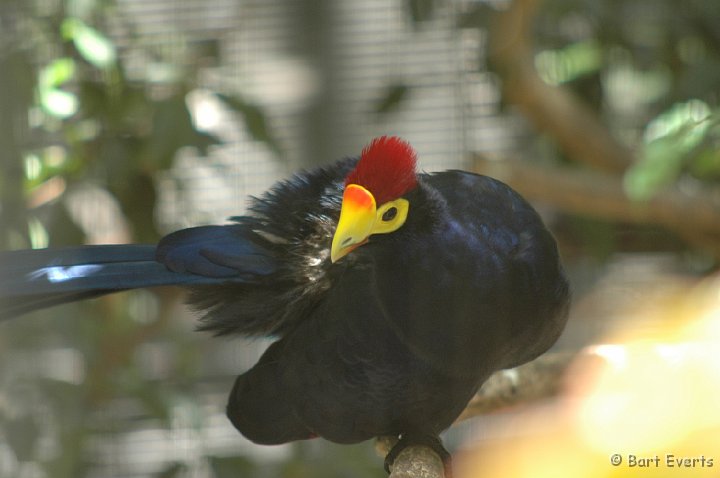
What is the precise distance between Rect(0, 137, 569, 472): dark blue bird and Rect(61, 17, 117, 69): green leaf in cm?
35

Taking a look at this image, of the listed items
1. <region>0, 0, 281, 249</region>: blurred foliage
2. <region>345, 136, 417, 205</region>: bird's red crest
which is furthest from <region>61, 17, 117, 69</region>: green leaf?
<region>345, 136, 417, 205</region>: bird's red crest

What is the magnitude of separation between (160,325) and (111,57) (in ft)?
1.62

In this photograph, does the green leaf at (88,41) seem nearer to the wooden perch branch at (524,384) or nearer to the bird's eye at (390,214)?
the bird's eye at (390,214)

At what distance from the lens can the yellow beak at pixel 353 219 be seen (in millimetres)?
789

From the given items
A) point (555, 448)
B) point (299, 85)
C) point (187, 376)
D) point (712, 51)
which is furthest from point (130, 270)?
point (712, 51)

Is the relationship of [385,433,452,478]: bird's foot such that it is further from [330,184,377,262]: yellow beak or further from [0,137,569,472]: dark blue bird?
[330,184,377,262]: yellow beak

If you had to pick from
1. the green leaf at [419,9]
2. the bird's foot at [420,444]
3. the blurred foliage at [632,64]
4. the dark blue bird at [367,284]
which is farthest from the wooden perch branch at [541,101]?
the bird's foot at [420,444]

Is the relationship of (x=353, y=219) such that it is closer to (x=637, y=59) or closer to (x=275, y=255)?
(x=275, y=255)

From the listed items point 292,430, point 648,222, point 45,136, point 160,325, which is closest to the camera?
point 292,430

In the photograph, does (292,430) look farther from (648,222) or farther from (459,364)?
(648,222)

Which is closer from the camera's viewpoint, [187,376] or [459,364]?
[459,364]

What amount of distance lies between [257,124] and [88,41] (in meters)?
0.23

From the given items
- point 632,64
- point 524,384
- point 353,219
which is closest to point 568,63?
point 632,64

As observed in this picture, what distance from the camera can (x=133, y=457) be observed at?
60.1 inches
